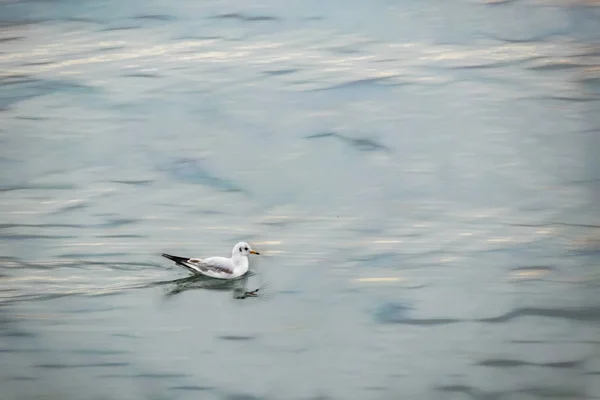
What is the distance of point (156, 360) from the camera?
2160 millimetres

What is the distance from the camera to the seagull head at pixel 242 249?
229 cm

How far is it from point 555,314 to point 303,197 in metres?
0.71

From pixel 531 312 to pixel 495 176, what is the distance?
0.41 m

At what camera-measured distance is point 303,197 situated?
245 cm

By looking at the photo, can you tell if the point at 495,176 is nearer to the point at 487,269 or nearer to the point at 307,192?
the point at 487,269

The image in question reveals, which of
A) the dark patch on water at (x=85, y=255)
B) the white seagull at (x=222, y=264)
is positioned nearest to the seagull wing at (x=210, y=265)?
the white seagull at (x=222, y=264)

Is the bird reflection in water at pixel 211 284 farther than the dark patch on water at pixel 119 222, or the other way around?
the dark patch on water at pixel 119 222

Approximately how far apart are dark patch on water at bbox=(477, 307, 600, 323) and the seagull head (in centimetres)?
59

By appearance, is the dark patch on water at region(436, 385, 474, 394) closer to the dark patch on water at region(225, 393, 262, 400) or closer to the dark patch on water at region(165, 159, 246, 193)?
the dark patch on water at region(225, 393, 262, 400)

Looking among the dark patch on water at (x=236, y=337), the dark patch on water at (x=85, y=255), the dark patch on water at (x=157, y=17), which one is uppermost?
the dark patch on water at (x=157, y=17)

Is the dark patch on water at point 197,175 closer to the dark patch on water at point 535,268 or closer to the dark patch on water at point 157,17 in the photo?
the dark patch on water at point 157,17

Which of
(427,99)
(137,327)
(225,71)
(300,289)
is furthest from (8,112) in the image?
(427,99)

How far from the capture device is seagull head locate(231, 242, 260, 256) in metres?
2.29

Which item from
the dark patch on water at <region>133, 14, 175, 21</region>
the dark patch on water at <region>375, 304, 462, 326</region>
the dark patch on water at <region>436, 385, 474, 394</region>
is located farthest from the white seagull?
the dark patch on water at <region>133, 14, 175, 21</region>
